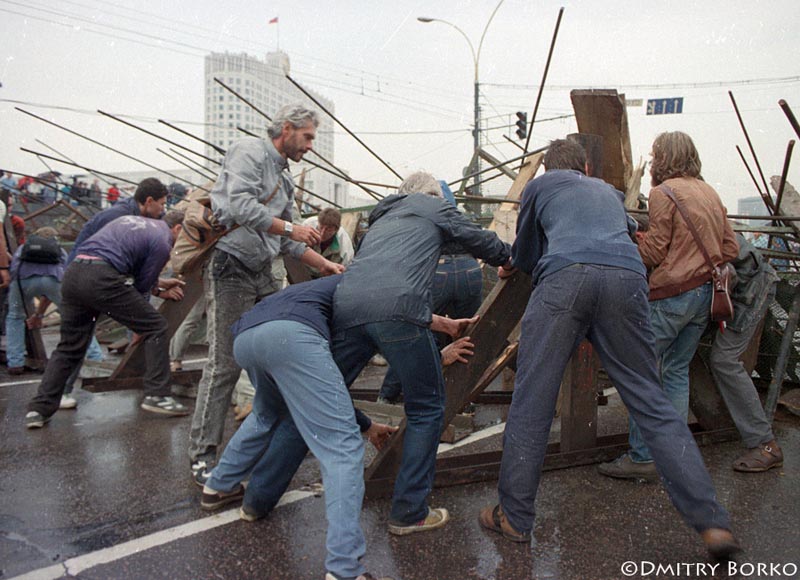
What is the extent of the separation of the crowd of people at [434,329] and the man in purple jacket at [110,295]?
3.99 feet

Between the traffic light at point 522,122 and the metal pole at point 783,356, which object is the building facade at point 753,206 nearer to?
the metal pole at point 783,356

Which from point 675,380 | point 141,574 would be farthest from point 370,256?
point 675,380

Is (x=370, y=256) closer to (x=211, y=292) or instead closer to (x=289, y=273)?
(x=211, y=292)

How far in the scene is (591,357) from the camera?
3.83m

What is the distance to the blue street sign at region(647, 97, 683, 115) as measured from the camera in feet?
77.5

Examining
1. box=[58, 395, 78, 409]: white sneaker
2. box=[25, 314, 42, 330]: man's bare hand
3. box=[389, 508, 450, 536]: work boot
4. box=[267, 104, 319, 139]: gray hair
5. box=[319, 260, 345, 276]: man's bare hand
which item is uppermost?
box=[267, 104, 319, 139]: gray hair

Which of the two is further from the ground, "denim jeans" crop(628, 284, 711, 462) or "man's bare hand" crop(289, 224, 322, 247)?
"man's bare hand" crop(289, 224, 322, 247)

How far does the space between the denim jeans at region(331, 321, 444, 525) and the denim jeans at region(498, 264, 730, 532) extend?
344 millimetres

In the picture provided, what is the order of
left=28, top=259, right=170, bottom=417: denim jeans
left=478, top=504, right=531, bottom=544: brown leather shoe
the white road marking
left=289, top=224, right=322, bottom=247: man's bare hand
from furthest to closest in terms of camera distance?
left=28, top=259, right=170, bottom=417: denim jeans → left=289, top=224, right=322, bottom=247: man's bare hand → left=478, top=504, right=531, bottom=544: brown leather shoe → the white road marking

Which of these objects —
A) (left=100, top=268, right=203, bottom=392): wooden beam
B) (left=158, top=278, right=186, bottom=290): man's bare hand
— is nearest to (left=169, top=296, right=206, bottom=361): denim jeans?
(left=100, top=268, right=203, bottom=392): wooden beam

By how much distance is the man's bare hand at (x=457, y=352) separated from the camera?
3.32 metres

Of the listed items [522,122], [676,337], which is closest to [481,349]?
[676,337]

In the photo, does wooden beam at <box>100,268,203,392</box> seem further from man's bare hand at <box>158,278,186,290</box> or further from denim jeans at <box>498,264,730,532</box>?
denim jeans at <box>498,264,730,532</box>

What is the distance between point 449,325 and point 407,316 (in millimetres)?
640
